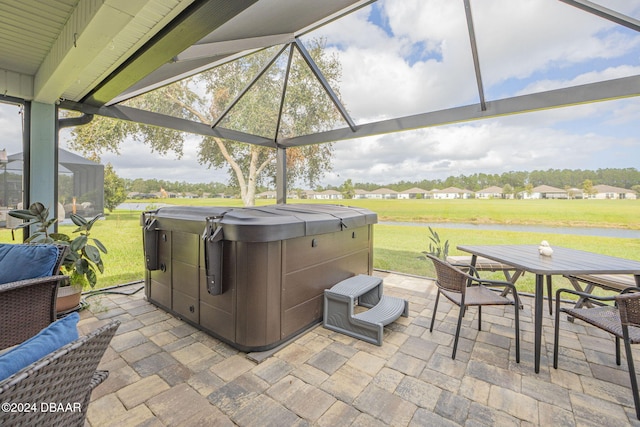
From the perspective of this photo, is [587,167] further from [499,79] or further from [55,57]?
[55,57]

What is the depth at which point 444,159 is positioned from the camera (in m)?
4.92

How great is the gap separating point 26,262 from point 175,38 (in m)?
1.91

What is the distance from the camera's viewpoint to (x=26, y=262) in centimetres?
190

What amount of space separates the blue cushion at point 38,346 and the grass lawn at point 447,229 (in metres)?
3.80

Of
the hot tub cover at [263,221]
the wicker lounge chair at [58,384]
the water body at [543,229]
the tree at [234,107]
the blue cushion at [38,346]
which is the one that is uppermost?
the tree at [234,107]

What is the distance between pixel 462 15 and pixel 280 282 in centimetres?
334

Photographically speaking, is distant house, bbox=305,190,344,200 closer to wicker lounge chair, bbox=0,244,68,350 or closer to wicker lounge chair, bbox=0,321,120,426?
wicker lounge chair, bbox=0,244,68,350

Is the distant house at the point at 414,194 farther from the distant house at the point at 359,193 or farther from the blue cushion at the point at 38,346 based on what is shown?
the blue cushion at the point at 38,346

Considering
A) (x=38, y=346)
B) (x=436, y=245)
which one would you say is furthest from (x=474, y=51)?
(x=38, y=346)

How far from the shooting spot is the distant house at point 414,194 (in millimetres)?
5223

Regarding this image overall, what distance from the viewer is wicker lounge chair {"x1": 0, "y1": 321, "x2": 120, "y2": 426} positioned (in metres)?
0.63

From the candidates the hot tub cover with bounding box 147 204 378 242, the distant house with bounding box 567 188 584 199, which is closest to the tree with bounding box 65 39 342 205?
the hot tub cover with bounding box 147 204 378 242

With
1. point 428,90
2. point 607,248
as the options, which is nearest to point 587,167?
point 607,248

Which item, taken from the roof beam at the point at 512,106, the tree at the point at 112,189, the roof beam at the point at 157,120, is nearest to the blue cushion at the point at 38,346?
the roof beam at the point at 157,120
